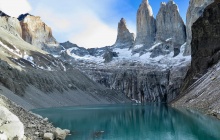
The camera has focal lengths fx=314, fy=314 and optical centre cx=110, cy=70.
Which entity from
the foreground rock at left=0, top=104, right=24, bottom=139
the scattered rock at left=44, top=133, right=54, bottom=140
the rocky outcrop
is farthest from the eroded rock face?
the foreground rock at left=0, top=104, right=24, bottom=139

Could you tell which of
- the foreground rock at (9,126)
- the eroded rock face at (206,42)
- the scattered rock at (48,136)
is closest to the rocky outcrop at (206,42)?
the eroded rock face at (206,42)

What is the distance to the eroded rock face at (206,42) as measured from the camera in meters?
126

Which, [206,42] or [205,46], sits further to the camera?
[205,46]

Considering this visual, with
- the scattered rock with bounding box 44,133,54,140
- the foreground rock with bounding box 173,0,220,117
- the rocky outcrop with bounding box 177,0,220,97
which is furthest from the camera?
the rocky outcrop with bounding box 177,0,220,97

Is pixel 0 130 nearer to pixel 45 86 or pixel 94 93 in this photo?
pixel 45 86

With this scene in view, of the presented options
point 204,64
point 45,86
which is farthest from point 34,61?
point 204,64

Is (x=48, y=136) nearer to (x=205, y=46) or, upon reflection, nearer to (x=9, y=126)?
(x=9, y=126)

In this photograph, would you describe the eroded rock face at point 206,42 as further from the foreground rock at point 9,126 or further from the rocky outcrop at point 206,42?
the foreground rock at point 9,126

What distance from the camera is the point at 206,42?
134m

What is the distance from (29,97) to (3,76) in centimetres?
1185

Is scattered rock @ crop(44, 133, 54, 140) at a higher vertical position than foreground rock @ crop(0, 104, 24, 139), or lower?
lower

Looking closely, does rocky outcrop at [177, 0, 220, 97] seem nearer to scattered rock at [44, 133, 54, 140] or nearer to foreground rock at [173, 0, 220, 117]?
foreground rock at [173, 0, 220, 117]

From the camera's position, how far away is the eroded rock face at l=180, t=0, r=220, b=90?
412 ft

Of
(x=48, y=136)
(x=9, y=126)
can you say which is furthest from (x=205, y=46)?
(x=9, y=126)
